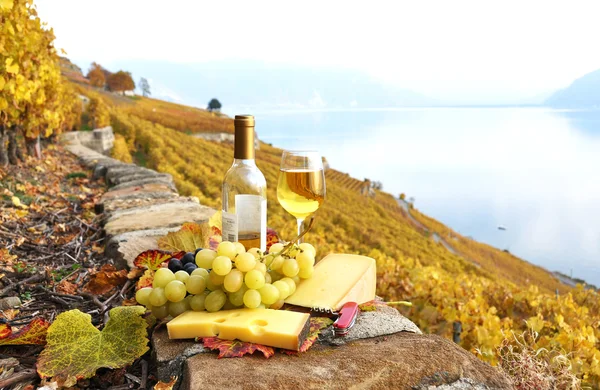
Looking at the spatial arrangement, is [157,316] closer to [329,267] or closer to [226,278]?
[226,278]

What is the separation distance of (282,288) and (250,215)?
0.42 m

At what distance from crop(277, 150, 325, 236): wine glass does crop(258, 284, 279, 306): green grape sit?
0.56m

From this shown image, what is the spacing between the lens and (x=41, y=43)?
6027 millimetres

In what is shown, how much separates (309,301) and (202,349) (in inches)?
15.5

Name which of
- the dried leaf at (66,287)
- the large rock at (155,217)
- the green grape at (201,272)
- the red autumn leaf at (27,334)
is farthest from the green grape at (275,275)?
the large rock at (155,217)

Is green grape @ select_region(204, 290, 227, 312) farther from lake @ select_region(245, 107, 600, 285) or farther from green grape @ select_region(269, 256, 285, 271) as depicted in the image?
lake @ select_region(245, 107, 600, 285)

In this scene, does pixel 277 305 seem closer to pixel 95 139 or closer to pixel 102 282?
pixel 102 282

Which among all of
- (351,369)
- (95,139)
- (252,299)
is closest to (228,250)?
(252,299)

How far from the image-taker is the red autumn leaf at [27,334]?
4.39 feet

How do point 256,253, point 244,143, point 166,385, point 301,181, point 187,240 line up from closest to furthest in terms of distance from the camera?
point 166,385, point 256,253, point 244,143, point 301,181, point 187,240

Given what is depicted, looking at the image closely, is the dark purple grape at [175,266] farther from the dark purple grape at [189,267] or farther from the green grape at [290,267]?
the green grape at [290,267]

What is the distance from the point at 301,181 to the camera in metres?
1.80

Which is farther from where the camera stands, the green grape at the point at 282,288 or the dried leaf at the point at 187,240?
the dried leaf at the point at 187,240

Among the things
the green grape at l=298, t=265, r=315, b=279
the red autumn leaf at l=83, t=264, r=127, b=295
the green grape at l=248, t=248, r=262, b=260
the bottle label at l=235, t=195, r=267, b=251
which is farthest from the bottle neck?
the red autumn leaf at l=83, t=264, r=127, b=295
